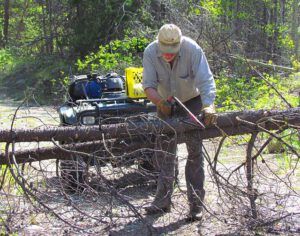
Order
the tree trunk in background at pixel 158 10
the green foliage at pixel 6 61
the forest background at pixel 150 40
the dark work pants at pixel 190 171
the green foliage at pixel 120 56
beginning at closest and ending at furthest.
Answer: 1. the dark work pants at pixel 190 171
2. the forest background at pixel 150 40
3. the green foliage at pixel 120 56
4. the tree trunk in background at pixel 158 10
5. the green foliage at pixel 6 61

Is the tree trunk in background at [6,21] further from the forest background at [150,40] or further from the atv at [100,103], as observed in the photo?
the atv at [100,103]

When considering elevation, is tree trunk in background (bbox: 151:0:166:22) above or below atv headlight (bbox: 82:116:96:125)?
above

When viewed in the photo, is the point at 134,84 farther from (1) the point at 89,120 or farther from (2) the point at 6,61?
(2) the point at 6,61

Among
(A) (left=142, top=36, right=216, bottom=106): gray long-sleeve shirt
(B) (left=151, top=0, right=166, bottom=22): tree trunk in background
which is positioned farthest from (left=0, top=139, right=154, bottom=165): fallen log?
(B) (left=151, top=0, right=166, bottom=22): tree trunk in background

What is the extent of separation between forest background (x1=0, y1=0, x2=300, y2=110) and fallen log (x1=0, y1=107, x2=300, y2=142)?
4296 mm

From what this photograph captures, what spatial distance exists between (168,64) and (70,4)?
12.3m

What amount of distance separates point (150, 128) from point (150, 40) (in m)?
9.04

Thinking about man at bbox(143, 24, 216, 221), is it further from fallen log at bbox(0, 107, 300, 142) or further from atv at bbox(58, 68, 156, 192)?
atv at bbox(58, 68, 156, 192)

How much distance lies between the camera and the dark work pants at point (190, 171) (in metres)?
5.01

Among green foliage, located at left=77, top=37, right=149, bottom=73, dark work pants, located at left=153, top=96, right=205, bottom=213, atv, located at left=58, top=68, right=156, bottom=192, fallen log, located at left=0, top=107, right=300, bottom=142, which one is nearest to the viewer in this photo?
fallen log, located at left=0, top=107, right=300, bottom=142

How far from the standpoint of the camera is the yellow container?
21.9 feet

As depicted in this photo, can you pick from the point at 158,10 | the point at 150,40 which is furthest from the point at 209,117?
the point at 158,10

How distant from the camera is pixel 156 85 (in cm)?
541

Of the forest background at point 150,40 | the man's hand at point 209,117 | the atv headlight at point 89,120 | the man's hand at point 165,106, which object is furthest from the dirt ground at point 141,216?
the forest background at point 150,40
